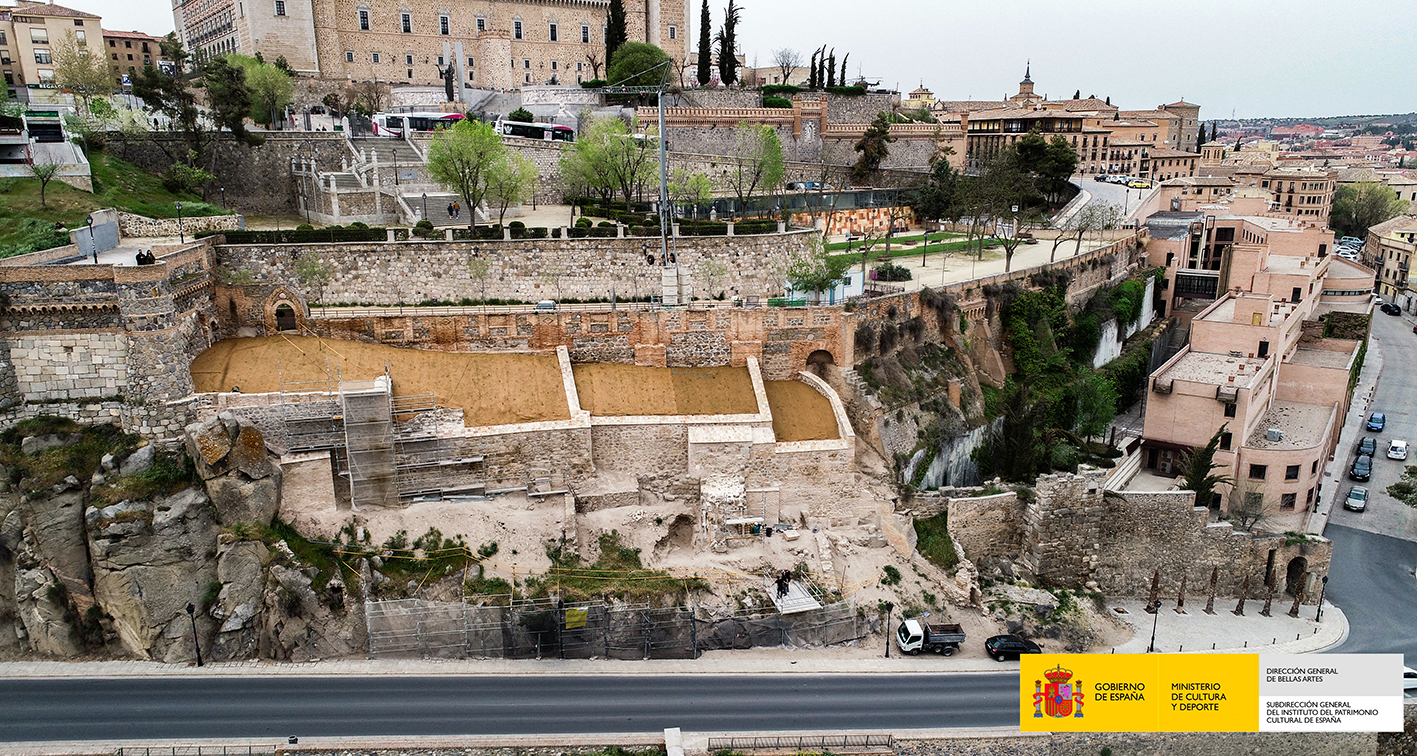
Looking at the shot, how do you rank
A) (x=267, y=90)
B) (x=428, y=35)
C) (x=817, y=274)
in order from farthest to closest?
(x=428, y=35) < (x=267, y=90) < (x=817, y=274)

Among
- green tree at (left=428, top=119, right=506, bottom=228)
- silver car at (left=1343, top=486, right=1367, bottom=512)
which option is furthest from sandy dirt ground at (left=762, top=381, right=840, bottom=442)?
silver car at (left=1343, top=486, right=1367, bottom=512)

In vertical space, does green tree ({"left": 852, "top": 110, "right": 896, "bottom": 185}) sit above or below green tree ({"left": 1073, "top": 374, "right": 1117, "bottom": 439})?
above

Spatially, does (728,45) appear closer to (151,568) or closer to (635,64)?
(635,64)

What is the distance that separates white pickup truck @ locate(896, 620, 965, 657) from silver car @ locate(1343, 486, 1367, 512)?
77.2 ft

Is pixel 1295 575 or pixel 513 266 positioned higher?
pixel 513 266

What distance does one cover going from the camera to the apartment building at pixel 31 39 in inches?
2296

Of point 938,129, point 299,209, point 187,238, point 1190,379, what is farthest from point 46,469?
point 938,129

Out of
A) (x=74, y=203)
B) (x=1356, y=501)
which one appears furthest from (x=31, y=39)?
(x=1356, y=501)

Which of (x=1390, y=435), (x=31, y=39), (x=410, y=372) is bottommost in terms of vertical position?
(x=1390, y=435)

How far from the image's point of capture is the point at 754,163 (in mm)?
50781

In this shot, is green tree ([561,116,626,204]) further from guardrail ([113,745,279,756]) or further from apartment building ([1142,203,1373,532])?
guardrail ([113,745,279,756])

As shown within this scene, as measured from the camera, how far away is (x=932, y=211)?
57.5m

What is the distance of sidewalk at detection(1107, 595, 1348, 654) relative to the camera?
28281 millimetres

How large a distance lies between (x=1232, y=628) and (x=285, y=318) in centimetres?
3400
